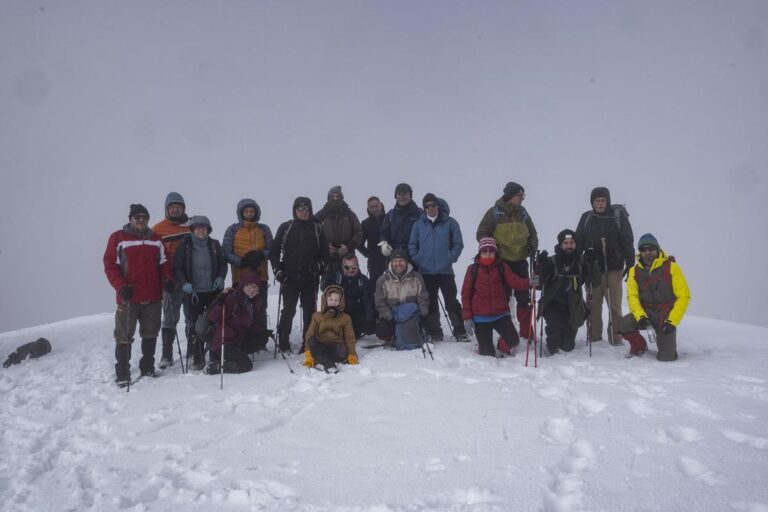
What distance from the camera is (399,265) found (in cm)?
761

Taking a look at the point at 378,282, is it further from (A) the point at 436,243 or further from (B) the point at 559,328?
(B) the point at 559,328

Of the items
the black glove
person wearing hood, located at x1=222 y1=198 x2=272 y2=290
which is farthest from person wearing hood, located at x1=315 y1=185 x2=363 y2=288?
the black glove

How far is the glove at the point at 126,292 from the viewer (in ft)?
19.5

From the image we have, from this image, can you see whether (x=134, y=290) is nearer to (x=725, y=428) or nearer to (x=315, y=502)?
(x=315, y=502)

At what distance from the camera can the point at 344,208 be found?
325 inches

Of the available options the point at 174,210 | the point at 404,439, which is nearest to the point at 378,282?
the point at 174,210

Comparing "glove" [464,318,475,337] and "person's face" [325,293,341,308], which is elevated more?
"person's face" [325,293,341,308]

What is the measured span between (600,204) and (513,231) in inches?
56.9

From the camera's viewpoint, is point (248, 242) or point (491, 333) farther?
point (248, 242)

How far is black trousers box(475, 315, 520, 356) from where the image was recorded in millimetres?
7035

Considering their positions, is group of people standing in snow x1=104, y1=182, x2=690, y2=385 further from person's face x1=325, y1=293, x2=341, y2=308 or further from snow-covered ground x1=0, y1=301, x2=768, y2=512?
snow-covered ground x1=0, y1=301, x2=768, y2=512

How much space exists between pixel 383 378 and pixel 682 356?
4479 millimetres

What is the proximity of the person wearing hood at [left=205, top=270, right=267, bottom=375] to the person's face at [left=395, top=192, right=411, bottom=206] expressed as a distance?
2856 millimetres

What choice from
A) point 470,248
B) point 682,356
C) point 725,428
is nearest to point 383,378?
point 725,428
